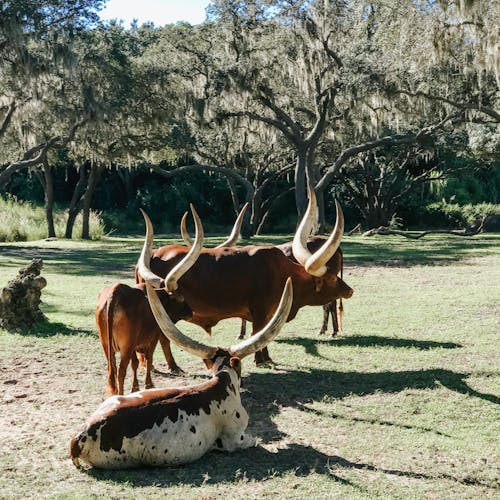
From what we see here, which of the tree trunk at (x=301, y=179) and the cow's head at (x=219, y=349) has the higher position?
the tree trunk at (x=301, y=179)

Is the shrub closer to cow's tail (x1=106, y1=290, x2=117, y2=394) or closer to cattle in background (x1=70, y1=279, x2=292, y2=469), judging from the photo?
cow's tail (x1=106, y1=290, x2=117, y2=394)

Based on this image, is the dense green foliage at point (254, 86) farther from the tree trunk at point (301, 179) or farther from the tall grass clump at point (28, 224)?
the tall grass clump at point (28, 224)

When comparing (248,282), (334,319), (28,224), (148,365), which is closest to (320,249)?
(248,282)

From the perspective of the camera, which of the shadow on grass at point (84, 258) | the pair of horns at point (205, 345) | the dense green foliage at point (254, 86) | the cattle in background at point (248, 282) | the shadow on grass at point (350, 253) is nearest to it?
the pair of horns at point (205, 345)

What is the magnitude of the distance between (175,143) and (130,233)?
858 cm

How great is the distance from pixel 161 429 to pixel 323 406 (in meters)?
1.97

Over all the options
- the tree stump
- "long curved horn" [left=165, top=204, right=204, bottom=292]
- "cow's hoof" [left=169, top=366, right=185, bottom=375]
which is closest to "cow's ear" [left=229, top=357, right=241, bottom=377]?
"long curved horn" [left=165, top=204, right=204, bottom=292]

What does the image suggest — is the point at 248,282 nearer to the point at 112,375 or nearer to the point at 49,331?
the point at 112,375

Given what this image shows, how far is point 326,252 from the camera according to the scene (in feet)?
22.6

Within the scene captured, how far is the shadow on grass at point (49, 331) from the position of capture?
923cm

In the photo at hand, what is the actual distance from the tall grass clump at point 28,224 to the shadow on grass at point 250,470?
2339 centimetres

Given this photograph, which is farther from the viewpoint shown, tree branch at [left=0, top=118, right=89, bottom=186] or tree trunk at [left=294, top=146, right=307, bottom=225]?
tree trunk at [left=294, top=146, right=307, bottom=225]

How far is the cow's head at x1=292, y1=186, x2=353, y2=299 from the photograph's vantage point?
682 cm

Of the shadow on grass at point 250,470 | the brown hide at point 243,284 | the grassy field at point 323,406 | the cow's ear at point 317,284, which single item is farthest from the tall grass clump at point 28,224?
the shadow on grass at point 250,470
